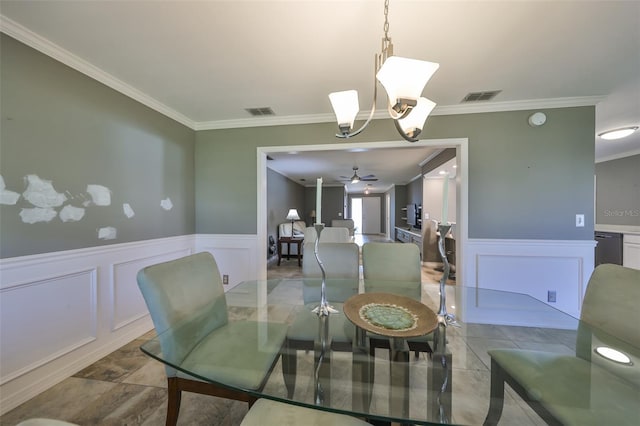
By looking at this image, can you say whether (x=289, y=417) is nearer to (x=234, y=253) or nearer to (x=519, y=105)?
(x=234, y=253)

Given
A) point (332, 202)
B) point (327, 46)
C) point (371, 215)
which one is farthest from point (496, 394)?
point (371, 215)

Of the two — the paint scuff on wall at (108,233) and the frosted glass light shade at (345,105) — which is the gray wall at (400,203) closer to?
the frosted glass light shade at (345,105)

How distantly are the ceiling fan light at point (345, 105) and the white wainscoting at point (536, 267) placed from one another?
6.61 ft

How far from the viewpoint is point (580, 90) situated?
7.11ft

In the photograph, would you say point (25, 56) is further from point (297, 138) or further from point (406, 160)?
point (406, 160)

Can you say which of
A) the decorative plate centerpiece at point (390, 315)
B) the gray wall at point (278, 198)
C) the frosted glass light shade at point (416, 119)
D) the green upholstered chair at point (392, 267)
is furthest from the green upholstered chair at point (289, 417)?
the gray wall at point (278, 198)

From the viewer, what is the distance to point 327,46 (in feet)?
5.34

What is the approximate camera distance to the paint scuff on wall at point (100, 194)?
1.90 metres

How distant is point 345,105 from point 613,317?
1.73 m

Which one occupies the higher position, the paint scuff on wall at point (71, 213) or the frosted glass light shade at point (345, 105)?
the frosted glass light shade at point (345, 105)

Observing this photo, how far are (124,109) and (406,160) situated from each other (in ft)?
15.2

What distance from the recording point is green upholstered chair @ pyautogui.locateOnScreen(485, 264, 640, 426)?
867mm

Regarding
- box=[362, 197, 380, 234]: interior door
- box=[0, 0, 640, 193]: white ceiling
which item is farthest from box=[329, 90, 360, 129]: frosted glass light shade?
box=[362, 197, 380, 234]: interior door

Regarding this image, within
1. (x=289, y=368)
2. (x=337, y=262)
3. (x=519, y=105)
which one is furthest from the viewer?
(x=519, y=105)
